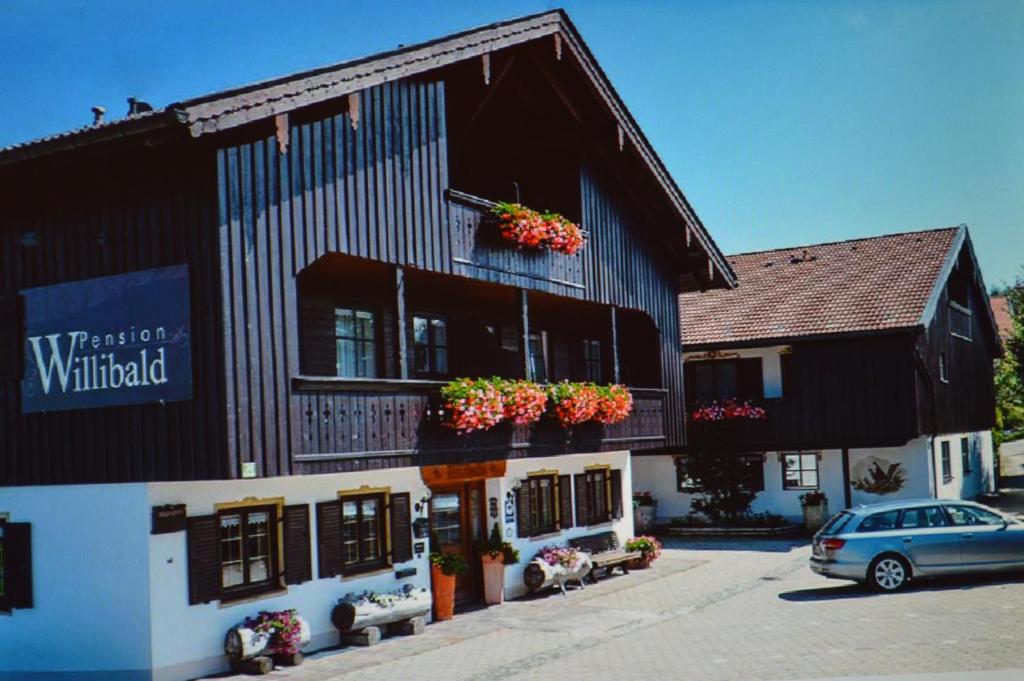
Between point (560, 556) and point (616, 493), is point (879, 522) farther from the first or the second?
point (616, 493)

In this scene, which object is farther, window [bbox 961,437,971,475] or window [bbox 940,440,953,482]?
window [bbox 961,437,971,475]

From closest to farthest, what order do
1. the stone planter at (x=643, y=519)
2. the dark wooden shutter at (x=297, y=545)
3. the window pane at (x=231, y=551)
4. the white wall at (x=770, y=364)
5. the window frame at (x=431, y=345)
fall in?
1. the window pane at (x=231, y=551)
2. the dark wooden shutter at (x=297, y=545)
3. the window frame at (x=431, y=345)
4. the white wall at (x=770, y=364)
5. the stone planter at (x=643, y=519)

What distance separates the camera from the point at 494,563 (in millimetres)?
19875

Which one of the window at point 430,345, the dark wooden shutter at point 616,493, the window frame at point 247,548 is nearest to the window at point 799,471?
the dark wooden shutter at point 616,493

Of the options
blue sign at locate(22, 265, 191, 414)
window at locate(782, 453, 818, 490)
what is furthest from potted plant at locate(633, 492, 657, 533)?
blue sign at locate(22, 265, 191, 414)

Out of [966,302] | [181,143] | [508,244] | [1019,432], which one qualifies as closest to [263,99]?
[181,143]

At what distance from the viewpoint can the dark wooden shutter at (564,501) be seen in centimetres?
2264

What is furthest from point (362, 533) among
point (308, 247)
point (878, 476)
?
point (878, 476)

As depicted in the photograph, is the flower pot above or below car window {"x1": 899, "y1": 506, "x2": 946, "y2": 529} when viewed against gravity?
Answer: below

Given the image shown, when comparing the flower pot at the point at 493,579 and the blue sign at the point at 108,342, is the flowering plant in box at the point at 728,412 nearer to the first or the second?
the flower pot at the point at 493,579

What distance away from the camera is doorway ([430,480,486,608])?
760 inches

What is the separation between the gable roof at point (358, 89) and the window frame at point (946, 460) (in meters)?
14.7

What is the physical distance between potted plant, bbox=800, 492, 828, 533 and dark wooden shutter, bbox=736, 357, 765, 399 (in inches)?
128

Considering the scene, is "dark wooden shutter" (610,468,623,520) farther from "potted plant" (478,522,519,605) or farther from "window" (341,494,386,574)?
"window" (341,494,386,574)
